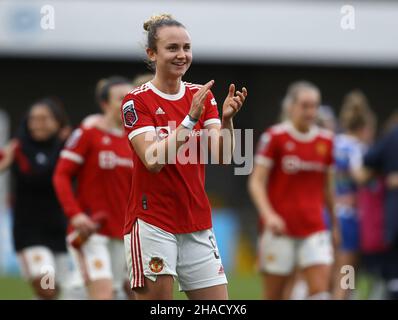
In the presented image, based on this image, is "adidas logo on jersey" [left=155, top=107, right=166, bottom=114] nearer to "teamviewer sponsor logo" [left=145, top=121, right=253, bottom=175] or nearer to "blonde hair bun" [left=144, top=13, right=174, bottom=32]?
"teamviewer sponsor logo" [left=145, top=121, right=253, bottom=175]

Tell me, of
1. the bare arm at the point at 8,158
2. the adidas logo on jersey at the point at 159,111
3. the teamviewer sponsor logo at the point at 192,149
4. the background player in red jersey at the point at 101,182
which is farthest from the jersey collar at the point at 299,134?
the adidas logo on jersey at the point at 159,111

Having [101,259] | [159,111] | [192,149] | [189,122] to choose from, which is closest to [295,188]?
[101,259]

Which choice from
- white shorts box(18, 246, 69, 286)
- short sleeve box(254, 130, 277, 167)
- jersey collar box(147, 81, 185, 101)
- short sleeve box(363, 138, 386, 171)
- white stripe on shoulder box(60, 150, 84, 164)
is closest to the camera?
jersey collar box(147, 81, 185, 101)

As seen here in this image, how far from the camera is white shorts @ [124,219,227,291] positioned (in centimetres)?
578

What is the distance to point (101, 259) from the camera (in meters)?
8.40

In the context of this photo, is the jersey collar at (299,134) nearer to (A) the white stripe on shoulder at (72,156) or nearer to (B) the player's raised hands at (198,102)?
(A) the white stripe on shoulder at (72,156)

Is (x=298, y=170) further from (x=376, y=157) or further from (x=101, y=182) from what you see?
(x=101, y=182)

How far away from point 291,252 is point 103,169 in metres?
2.05

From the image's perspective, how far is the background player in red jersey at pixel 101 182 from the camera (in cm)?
841

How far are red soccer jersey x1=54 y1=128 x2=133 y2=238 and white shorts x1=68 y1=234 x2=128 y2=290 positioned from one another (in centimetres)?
10

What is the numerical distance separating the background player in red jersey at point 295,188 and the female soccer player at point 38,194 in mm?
1975

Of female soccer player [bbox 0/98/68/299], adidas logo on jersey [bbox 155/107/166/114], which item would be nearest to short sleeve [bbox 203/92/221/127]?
adidas logo on jersey [bbox 155/107/166/114]

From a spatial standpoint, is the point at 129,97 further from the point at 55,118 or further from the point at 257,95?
the point at 257,95
